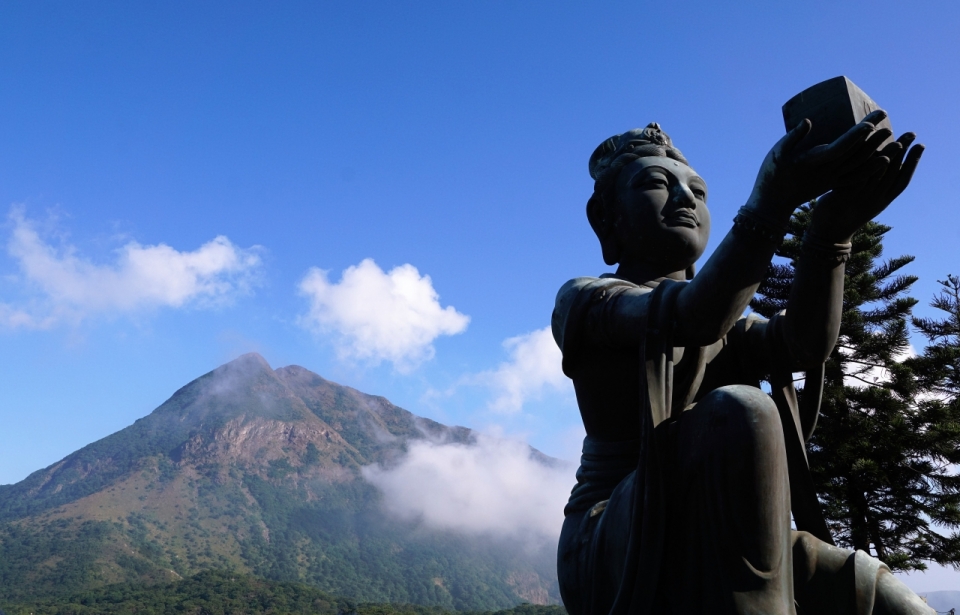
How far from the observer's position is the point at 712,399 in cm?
301

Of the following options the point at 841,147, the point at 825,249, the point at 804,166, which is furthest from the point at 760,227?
the point at 825,249

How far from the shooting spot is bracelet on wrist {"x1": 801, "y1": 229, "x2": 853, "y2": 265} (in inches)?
129

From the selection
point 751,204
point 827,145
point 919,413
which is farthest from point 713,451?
point 919,413

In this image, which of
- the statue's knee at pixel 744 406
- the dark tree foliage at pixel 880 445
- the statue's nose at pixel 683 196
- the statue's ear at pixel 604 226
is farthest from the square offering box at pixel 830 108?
the dark tree foliage at pixel 880 445

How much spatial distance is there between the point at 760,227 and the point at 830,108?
0.56 m

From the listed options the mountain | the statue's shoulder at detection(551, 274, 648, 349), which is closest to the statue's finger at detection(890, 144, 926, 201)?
the statue's shoulder at detection(551, 274, 648, 349)

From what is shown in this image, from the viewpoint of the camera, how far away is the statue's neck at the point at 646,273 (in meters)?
3.99

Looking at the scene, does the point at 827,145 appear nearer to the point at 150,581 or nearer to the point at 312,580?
the point at 150,581

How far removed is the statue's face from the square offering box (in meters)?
0.78

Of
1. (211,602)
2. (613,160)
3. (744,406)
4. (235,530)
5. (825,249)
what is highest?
(235,530)

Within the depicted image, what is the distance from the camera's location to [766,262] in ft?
9.88

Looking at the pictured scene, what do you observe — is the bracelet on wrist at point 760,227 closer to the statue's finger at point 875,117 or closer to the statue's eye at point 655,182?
the statue's finger at point 875,117

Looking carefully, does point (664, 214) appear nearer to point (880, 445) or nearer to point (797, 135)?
point (797, 135)

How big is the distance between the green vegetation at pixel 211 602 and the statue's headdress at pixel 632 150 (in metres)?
77.4
